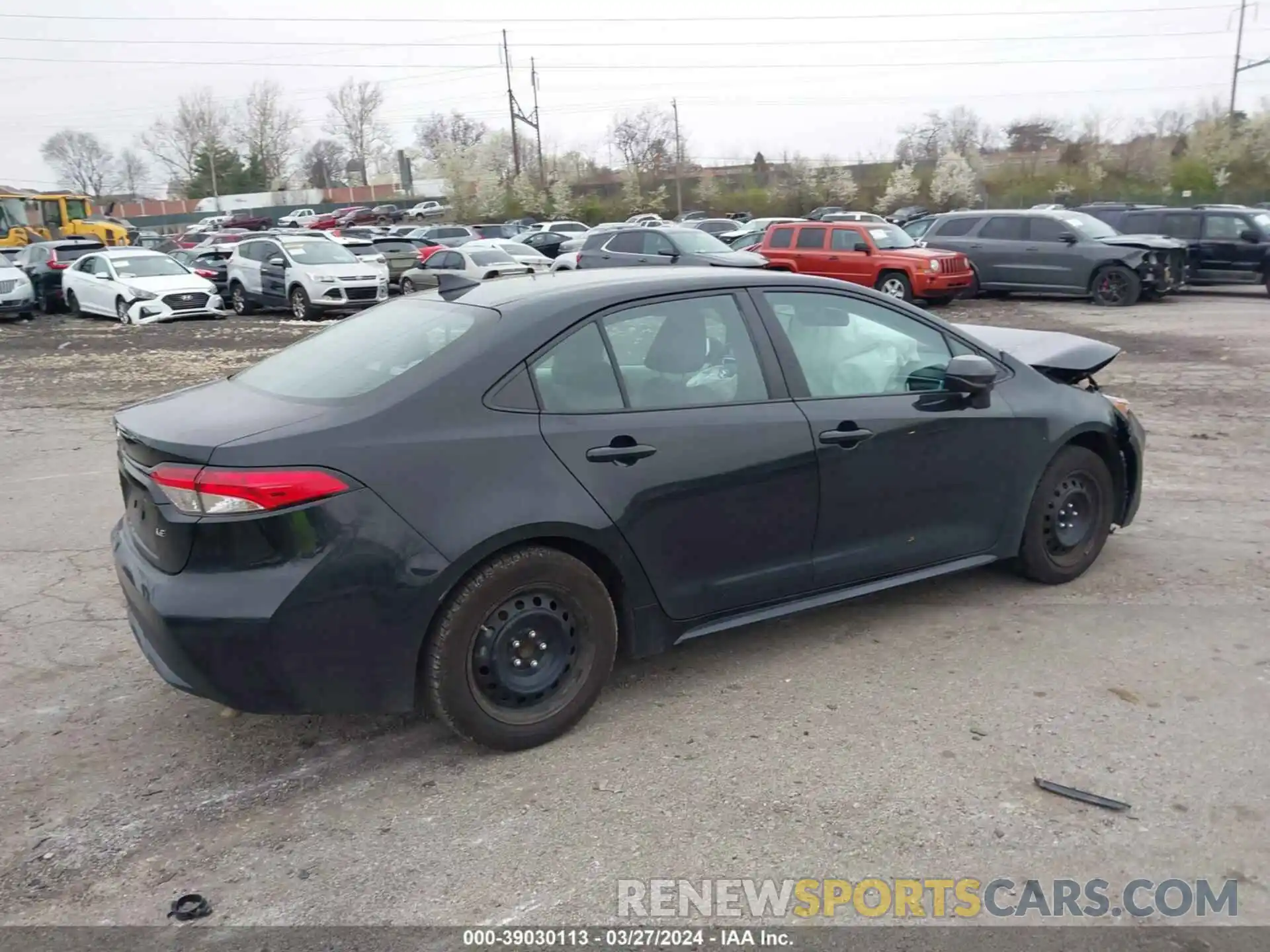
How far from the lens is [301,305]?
65.1 feet

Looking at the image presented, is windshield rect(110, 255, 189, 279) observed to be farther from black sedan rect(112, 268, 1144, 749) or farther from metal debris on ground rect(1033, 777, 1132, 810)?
metal debris on ground rect(1033, 777, 1132, 810)

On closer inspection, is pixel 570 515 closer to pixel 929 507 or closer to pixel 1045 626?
pixel 929 507

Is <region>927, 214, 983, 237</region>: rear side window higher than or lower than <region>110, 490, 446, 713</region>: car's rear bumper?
higher

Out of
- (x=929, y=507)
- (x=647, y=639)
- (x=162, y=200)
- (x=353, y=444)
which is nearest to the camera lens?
(x=353, y=444)

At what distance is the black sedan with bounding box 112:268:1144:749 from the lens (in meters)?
3.36

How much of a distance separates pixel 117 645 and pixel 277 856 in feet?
6.91

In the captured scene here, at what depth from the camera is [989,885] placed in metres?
2.97

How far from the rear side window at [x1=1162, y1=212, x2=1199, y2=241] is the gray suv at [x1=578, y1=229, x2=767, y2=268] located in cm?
818

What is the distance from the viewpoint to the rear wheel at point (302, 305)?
19.7 metres

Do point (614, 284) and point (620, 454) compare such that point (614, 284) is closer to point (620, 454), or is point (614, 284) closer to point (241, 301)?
point (620, 454)

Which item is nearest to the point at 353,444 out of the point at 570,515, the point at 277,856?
the point at 570,515

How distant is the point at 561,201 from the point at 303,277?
1594 inches

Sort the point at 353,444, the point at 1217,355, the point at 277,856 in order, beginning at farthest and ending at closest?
the point at 1217,355 < the point at 353,444 < the point at 277,856

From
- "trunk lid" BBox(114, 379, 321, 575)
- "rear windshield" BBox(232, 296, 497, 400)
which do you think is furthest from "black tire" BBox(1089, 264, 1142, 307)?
"trunk lid" BBox(114, 379, 321, 575)
